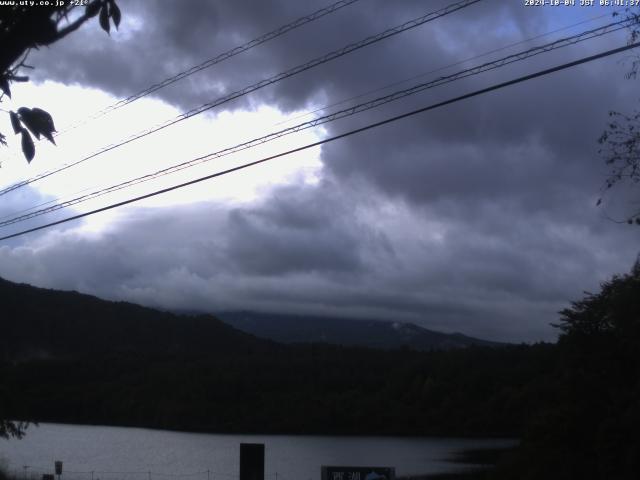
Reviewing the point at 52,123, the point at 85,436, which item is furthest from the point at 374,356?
the point at 52,123

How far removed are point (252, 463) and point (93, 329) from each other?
344 ft

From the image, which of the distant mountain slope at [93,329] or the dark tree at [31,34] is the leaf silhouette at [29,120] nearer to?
the dark tree at [31,34]

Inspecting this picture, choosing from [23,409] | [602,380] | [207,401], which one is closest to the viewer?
[602,380]

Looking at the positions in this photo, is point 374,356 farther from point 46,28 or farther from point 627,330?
point 46,28

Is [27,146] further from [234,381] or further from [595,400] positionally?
[234,381]

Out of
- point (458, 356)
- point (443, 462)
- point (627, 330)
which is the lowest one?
point (443, 462)

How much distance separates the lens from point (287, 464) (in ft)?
190

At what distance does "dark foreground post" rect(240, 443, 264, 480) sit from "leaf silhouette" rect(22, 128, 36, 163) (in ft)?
41.0

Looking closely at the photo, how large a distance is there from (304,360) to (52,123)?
405 feet

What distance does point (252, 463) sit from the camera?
16281 mm

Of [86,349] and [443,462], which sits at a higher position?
[86,349]

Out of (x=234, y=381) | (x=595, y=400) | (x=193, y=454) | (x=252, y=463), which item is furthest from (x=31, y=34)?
(x=234, y=381)

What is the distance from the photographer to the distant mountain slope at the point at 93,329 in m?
92.9

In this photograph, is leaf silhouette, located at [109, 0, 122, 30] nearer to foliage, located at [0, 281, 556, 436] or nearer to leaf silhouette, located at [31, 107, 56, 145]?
leaf silhouette, located at [31, 107, 56, 145]
